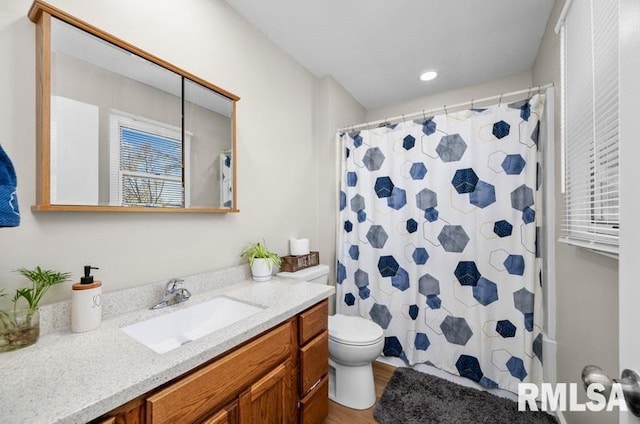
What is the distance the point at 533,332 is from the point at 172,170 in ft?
7.66

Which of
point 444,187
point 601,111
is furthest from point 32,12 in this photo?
point 444,187

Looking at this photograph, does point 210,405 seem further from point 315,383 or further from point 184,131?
point 184,131

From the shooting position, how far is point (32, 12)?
0.93m

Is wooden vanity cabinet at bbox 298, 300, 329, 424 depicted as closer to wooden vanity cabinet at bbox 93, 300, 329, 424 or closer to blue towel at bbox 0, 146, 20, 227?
Result: wooden vanity cabinet at bbox 93, 300, 329, 424

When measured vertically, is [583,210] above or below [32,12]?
below

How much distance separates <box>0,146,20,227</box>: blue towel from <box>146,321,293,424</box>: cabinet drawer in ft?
1.85

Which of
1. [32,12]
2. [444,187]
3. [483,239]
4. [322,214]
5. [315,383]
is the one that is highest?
[32,12]

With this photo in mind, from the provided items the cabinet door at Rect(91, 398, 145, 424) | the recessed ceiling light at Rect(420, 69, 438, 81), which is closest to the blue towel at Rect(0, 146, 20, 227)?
the cabinet door at Rect(91, 398, 145, 424)

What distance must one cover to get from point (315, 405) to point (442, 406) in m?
0.87

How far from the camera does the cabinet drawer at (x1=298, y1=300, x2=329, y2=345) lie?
1292mm

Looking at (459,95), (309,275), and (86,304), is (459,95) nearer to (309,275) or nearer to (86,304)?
(309,275)

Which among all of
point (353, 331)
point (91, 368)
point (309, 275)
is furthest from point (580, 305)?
point (91, 368)

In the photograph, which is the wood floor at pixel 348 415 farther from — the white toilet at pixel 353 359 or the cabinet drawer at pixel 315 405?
the cabinet drawer at pixel 315 405

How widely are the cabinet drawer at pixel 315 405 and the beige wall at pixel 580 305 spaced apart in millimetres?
1160
